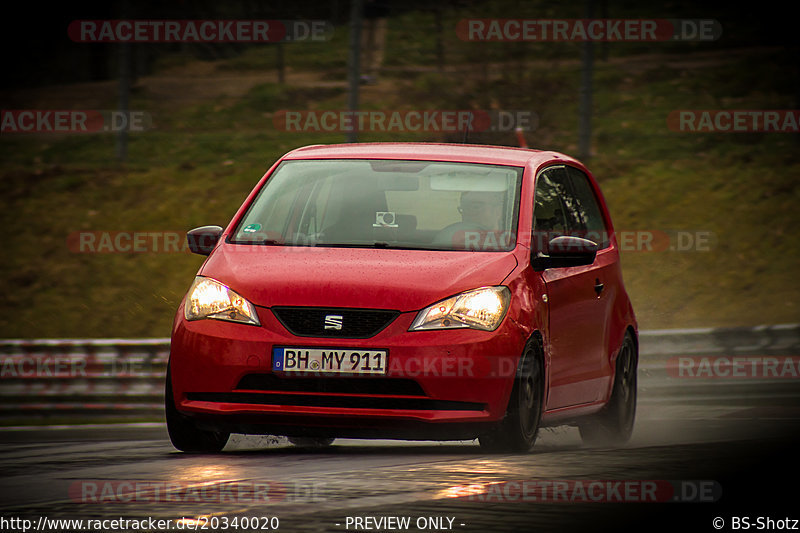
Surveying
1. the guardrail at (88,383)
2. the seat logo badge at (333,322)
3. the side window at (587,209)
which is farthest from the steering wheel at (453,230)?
the guardrail at (88,383)

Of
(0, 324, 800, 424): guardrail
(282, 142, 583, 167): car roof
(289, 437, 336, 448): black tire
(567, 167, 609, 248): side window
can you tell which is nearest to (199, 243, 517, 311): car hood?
(282, 142, 583, 167): car roof

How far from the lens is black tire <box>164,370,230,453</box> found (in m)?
8.64

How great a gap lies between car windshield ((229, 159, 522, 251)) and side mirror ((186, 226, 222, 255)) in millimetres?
132

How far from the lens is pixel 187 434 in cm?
881

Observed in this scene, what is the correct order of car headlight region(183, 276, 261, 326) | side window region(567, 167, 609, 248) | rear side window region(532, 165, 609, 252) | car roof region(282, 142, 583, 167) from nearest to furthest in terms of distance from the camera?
1. car headlight region(183, 276, 261, 326)
2. rear side window region(532, 165, 609, 252)
3. car roof region(282, 142, 583, 167)
4. side window region(567, 167, 609, 248)

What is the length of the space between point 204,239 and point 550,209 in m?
2.15

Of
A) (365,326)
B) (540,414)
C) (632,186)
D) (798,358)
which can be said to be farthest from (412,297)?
(632,186)

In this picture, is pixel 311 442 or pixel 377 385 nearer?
pixel 377 385

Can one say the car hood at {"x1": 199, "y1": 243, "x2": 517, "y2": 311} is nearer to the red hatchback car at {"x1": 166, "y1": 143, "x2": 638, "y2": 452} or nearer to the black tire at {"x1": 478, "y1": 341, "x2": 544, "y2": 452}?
the red hatchback car at {"x1": 166, "y1": 143, "x2": 638, "y2": 452}

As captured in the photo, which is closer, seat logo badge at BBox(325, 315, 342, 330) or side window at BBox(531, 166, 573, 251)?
seat logo badge at BBox(325, 315, 342, 330)

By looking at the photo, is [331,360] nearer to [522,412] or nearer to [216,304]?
[216,304]

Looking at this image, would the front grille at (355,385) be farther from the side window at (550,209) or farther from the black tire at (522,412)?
the side window at (550,209)

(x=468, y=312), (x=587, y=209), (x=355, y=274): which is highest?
(x=587, y=209)

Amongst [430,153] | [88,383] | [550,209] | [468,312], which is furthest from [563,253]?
[88,383]
